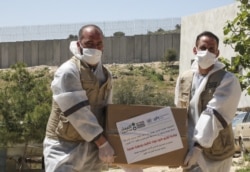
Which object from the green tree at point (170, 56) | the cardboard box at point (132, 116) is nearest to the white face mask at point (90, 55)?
the cardboard box at point (132, 116)

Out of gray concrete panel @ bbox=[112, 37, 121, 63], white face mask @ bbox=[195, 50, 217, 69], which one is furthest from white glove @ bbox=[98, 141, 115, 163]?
gray concrete panel @ bbox=[112, 37, 121, 63]

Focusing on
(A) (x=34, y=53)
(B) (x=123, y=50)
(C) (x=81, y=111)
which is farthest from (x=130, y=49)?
(C) (x=81, y=111)

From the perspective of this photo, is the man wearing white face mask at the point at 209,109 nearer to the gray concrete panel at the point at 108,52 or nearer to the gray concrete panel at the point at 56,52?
the gray concrete panel at the point at 108,52

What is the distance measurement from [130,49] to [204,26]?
2933 centimetres

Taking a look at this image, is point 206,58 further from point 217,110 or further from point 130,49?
point 130,49

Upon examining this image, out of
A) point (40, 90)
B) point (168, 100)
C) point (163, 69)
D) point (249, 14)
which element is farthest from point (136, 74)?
point (249, 14)

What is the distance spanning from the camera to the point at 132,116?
5.15m

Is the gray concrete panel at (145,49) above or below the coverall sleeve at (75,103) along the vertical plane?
below

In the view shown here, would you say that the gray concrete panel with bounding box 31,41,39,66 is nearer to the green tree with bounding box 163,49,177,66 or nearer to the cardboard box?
the green tree with bounding box 163,49,177,66

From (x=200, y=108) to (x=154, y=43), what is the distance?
52.1 meters

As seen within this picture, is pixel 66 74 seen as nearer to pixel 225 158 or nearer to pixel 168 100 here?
pixel 225 158

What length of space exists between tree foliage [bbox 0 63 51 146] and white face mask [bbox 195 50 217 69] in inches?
333

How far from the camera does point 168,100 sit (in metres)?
28.7

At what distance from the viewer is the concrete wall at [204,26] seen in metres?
24.5
